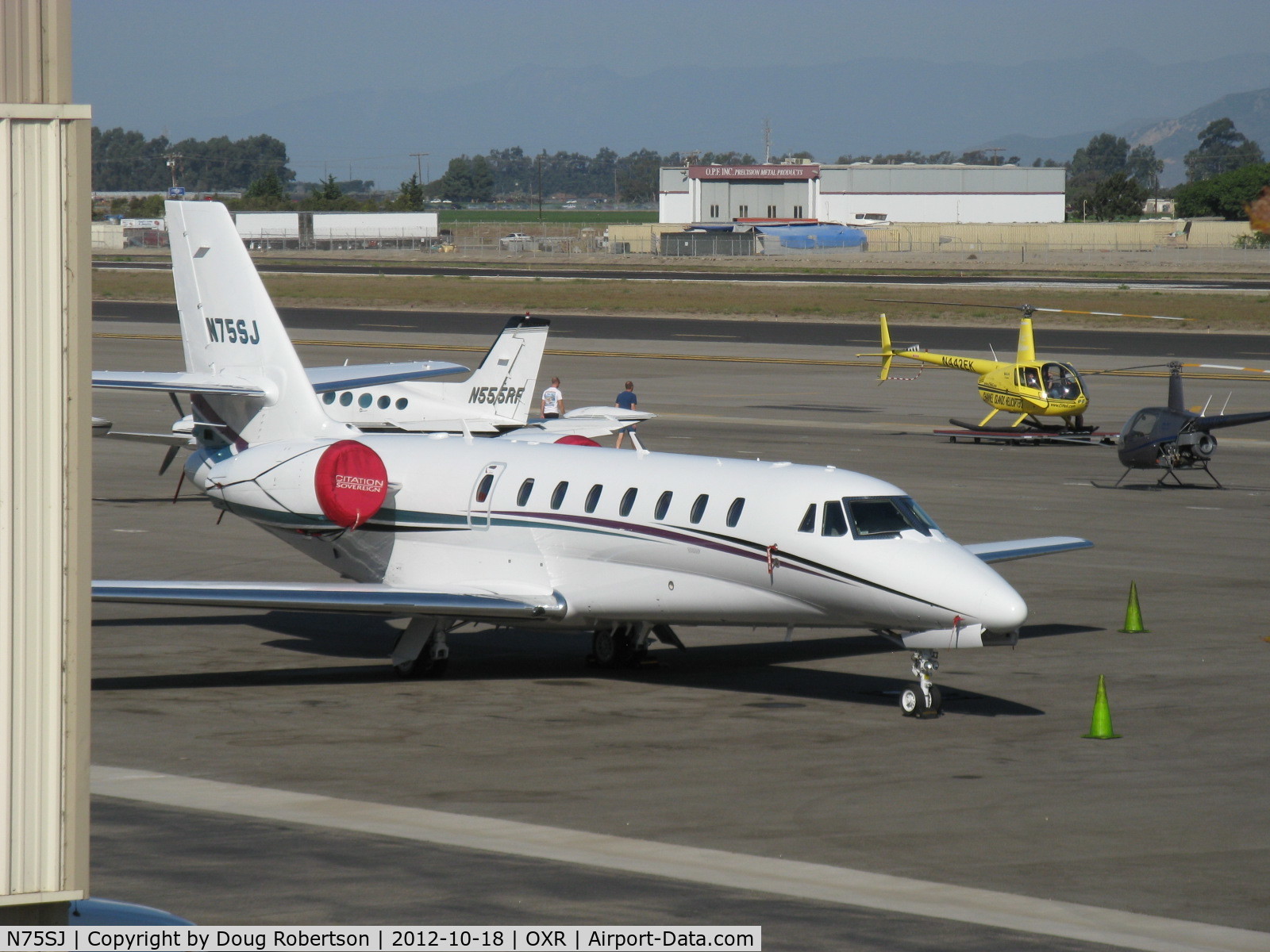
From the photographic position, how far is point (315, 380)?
3850cm

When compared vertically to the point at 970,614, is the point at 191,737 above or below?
below

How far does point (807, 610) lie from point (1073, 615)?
7745 millimetres

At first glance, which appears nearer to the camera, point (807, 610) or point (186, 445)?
point (807, 610)

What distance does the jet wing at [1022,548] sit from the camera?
74.1ft

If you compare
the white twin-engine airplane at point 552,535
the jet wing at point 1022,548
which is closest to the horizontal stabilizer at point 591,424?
the white twin-engine airplane at point 552,535

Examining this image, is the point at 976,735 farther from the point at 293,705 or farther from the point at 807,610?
the point at 293,705

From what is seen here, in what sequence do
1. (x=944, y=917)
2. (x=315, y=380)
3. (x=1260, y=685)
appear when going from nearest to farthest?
(x=944, y=917)
(x=1260, y=685)
(x=315, y=380)

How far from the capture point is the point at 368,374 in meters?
40.3

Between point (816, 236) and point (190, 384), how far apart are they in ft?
508

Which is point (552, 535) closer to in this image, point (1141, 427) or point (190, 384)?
point (190, 384)

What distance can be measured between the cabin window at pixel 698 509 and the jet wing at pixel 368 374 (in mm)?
18702

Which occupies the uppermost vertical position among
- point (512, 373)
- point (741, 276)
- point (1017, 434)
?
point (741, 276)

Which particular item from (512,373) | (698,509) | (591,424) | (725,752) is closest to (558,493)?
(698,509)

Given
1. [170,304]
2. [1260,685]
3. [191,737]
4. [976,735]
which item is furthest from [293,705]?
[170,304]
